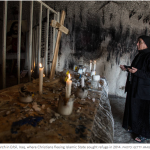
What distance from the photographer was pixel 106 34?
388 cm

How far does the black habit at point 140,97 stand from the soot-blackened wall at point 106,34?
1869 millimetres

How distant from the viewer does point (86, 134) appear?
653mm

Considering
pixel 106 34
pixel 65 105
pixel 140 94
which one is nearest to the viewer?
pixel 65 105

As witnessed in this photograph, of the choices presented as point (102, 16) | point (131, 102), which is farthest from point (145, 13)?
point (131, 102)

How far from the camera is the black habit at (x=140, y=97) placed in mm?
1879

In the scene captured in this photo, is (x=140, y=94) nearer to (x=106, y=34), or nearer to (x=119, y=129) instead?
(x=119, y=129)

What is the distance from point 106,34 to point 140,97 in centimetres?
262

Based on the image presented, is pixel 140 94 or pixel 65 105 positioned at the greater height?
pixel 65 105

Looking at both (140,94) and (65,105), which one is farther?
(140,94)

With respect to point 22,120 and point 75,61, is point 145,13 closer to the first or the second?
point 75,61

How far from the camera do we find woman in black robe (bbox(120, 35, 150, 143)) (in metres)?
1.88

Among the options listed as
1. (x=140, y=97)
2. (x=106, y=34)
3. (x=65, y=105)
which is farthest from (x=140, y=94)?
(x=106, y=34)

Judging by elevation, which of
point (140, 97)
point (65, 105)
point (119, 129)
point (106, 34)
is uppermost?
point (106, 34)

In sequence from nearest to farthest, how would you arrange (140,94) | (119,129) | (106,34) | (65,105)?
1. (65,105)
2. (140,94)
3. (119,129)
4. (106,34)
